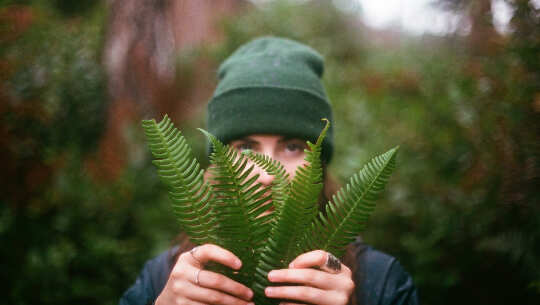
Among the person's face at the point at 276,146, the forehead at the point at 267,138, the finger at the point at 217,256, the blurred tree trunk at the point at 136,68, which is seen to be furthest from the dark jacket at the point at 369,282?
the blurred tree trunk at the point at 136,68

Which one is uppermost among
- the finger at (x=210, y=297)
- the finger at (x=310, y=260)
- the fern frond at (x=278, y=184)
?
the fern frond at (x=278, y=184)

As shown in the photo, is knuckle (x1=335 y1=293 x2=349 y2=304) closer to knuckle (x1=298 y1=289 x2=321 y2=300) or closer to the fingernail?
knuckle (x1=298 y1=289 x2=321 y2=300)

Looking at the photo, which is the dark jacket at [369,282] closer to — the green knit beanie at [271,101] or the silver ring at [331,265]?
the green knit beanie at [271,101]

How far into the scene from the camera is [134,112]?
386cm

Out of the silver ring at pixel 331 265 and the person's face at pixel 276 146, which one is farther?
the person's face at pixel 276 146

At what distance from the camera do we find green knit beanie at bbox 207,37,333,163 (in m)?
1.64

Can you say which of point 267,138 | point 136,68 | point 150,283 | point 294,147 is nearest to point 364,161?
point 294,147

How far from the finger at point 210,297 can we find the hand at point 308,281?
0.09m

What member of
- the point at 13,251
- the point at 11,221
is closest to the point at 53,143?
the point at 11,221

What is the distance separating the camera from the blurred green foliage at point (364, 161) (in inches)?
70.8

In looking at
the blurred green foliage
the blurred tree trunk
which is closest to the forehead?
the blurred green foliage

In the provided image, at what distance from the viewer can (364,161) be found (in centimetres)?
299

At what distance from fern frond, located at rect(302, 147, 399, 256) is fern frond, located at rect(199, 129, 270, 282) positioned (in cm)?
14

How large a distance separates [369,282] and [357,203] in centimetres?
100
